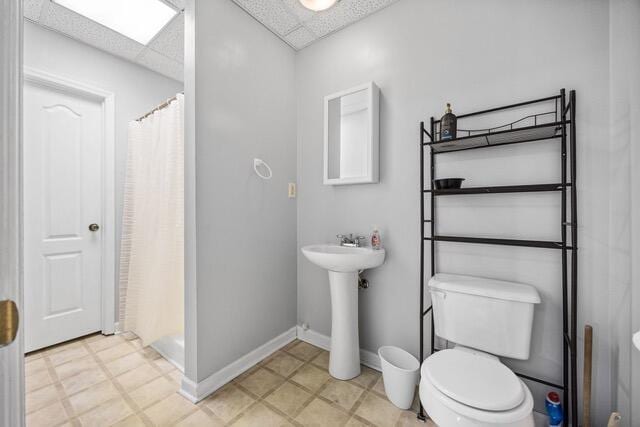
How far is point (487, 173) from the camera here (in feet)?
4.75

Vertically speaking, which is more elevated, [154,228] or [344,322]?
[154,228]

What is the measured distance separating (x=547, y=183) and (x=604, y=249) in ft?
1.21

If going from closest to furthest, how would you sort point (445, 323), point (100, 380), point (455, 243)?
point (445, 323), point (455, 243), point (100, 380)

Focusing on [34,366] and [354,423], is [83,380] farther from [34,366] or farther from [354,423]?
[354,423]

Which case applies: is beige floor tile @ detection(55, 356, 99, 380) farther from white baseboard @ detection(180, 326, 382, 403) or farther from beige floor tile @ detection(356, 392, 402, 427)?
beige floor tile @ detection(356, 392, 402, 427)

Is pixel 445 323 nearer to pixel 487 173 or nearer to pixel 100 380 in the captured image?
pixel 487 173

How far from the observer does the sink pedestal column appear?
1.70 meters

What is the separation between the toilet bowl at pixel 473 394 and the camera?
91cm

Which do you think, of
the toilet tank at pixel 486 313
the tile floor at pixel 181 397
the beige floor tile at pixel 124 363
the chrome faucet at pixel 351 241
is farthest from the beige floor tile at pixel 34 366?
the toilet tank at pixel 486 313

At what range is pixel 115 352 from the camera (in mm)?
2018

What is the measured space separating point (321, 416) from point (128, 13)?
2879mm

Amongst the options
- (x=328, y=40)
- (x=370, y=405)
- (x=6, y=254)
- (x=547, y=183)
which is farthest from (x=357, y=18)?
(x=370, y=405)

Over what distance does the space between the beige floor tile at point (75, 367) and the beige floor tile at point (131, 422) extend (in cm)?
69

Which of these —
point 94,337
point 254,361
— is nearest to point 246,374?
point 254,361
